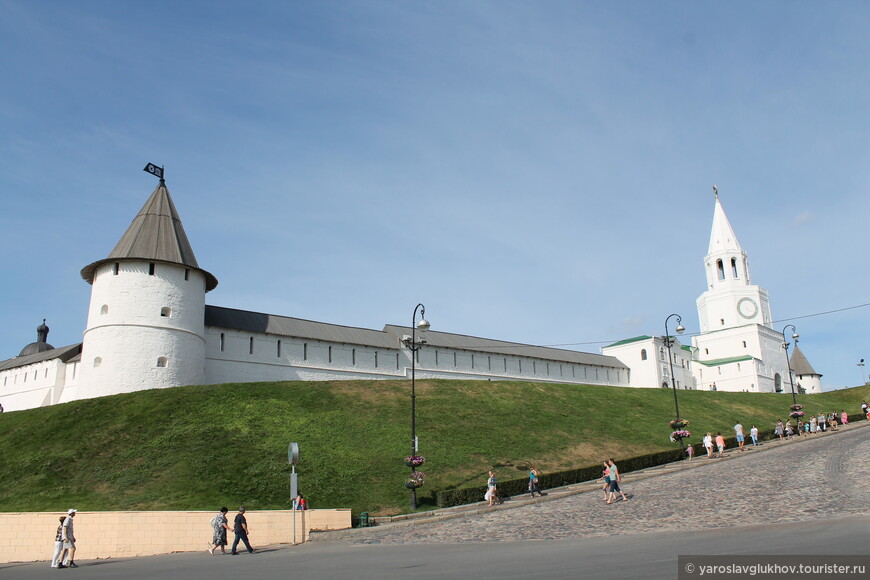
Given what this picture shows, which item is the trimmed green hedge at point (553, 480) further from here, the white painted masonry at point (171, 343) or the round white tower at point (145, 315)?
the round white tower at point (145, 315)

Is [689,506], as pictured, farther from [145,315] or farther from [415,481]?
[145,315]

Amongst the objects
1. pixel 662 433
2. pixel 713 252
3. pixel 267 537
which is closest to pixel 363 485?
pixel 267 537

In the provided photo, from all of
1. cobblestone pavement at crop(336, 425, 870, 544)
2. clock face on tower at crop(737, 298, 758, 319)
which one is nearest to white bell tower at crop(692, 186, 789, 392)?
clock face on tower at crop(737, 298, 758, 319)

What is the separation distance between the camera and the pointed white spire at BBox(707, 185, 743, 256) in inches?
3452

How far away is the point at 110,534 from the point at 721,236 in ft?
270

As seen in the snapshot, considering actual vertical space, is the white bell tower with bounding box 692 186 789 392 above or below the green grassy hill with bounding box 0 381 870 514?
above

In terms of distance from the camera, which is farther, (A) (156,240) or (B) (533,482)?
(A) (156,240)

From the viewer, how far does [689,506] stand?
21391 millimetres

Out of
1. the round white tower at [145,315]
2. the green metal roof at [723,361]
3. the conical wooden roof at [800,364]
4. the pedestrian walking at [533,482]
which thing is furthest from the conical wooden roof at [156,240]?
the conical wooden roof at [800,364]

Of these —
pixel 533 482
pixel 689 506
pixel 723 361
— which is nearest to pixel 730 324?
pixel 723 361

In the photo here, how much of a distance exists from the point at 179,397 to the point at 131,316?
7.15 meters

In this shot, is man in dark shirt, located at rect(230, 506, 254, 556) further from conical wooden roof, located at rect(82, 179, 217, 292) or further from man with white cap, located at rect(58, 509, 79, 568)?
conical wooden roof, located at rect(82, 179, 217, 292)

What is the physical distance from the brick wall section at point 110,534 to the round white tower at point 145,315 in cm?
1858

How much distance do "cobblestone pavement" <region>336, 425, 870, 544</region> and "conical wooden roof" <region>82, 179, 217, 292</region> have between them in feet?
90.4
